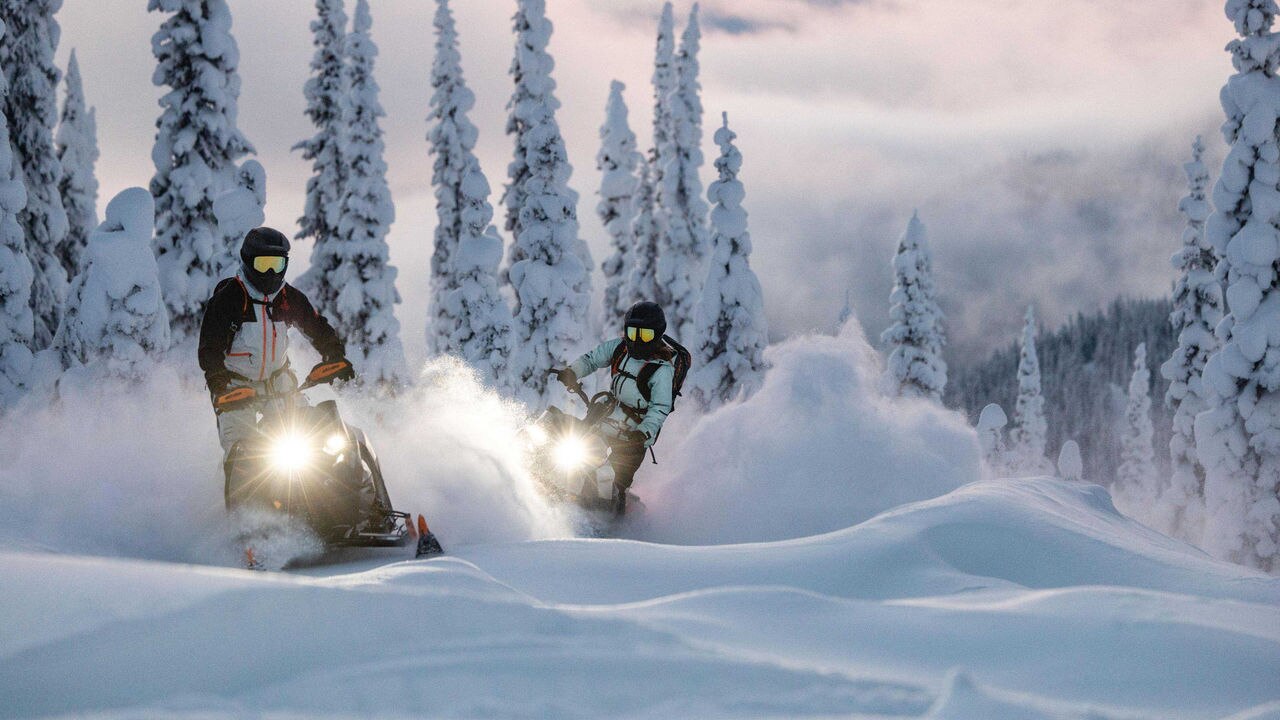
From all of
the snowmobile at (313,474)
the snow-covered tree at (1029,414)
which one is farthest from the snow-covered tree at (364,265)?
the snow-covered tree at (1029,414)

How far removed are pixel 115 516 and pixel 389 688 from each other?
6194 millimetres

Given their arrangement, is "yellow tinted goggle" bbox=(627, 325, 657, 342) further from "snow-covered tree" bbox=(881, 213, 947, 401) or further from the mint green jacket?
"snow-covered tree" bbox=(881, 213, 947, 401)

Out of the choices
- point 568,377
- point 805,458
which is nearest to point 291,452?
point 568,377

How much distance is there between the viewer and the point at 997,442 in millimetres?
49031

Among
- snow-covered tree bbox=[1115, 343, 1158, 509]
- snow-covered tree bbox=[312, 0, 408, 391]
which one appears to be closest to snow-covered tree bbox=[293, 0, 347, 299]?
snow-covered tree bbox=[312, 0, 408, 391]

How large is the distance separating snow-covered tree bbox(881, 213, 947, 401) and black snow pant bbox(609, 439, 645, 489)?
85.9ft

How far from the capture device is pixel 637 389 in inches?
444

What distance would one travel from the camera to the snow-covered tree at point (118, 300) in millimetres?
16688

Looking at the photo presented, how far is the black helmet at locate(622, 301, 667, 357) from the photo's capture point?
36.0 feet

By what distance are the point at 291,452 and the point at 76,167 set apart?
30272mm

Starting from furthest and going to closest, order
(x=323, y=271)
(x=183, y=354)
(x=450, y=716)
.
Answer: (x=323, y=271)
(x=183, y=354)
(x=450, y=716)

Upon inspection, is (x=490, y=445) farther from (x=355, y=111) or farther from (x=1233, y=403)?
(x=355, y=111)

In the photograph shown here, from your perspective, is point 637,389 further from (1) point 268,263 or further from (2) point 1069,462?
(2) point 1069,462

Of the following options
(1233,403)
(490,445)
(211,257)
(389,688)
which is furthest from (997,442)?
(389,688)
